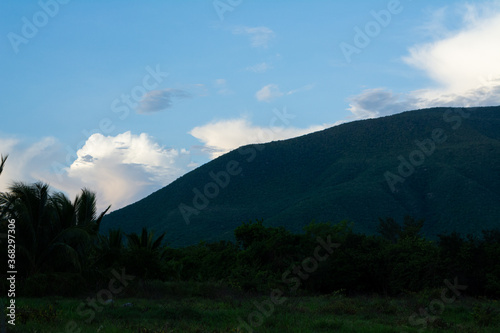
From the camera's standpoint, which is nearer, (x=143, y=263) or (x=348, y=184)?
(x=143, y=263)

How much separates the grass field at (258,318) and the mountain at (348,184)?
158 ft

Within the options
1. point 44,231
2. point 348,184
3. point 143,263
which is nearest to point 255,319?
point 44,231

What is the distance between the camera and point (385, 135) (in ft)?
358

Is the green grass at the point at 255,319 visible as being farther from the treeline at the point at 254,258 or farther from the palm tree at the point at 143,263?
the palm tree at the point at 143,263

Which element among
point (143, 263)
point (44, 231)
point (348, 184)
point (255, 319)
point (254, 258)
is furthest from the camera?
point (348, 184)

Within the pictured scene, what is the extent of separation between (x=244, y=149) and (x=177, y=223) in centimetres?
3513

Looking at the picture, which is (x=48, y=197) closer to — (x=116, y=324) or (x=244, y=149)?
(x=116, y=324)

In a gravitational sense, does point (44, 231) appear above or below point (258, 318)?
above

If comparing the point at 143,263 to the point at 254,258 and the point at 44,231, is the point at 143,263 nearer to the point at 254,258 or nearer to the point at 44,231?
the point at 44,231

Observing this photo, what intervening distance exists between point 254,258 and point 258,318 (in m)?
22.1

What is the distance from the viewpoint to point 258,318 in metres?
14.0

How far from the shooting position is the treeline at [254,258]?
1953 centimetres

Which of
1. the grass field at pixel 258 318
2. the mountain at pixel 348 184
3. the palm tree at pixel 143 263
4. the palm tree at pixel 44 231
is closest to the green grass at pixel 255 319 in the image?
the grass field at pixel 258 318

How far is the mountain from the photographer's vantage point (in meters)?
70.4
